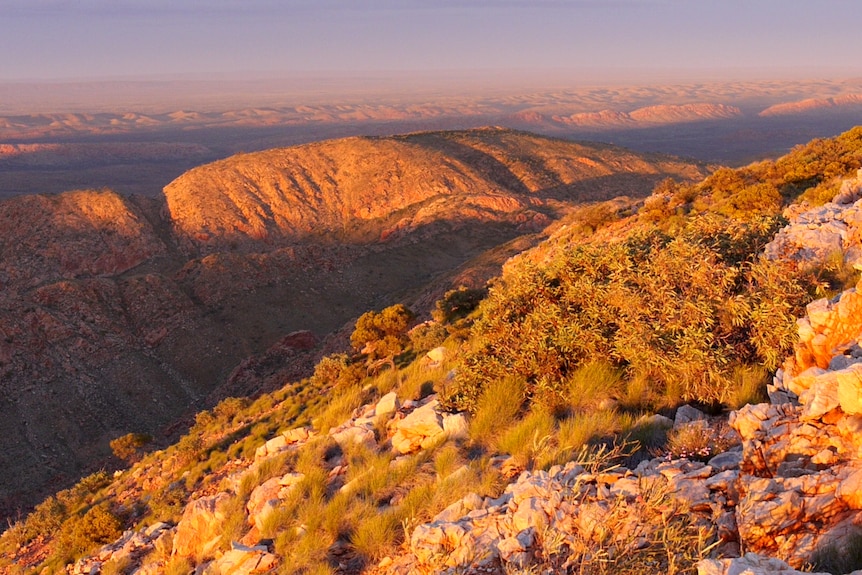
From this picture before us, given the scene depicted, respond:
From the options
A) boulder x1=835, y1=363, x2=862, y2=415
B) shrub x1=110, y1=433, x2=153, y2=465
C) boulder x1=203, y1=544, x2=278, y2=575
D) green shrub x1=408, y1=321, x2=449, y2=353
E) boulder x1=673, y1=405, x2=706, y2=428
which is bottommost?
shrub x1=110, y1=433, x2=153, y2=465

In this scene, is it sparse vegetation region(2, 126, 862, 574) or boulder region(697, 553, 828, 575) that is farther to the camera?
sparse vegetation region(2, 126, 862, 574)

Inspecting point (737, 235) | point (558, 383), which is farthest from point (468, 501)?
point (737, 235)

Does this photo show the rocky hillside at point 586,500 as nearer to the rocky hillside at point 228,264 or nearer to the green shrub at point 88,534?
the green shrub at point 88,534

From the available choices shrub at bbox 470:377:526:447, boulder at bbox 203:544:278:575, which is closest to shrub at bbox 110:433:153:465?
boulder at bbox 203:544:278:575

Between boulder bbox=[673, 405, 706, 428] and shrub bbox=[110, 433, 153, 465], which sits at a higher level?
boulder bbox=[673, 405, 706, 428]

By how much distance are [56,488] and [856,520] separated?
2318 centimetres

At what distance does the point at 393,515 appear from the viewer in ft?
18.7

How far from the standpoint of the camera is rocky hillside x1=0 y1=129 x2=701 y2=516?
1040 inches

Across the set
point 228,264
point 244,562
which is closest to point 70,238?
point 228,264

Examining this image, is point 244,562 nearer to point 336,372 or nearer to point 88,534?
point 88,534

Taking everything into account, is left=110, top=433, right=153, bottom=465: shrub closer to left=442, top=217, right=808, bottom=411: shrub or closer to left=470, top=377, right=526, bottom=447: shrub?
left=442, top=217, right=808, bottom=411: shrub

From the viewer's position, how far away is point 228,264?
38.4m

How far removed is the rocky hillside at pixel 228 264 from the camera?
26406mm

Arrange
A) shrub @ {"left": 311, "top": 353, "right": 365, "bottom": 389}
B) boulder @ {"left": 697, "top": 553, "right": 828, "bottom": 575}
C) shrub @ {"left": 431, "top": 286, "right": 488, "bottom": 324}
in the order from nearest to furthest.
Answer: boulder @ {"left": 697, "top": 553, "right": 828, "bottom": 575}
shrub @ {"left": 311, "top": 353, "right": 365, "bottom": 389}
shrub @ {"left": 431, "top": 286, "right": 488, "bottom": 324}
